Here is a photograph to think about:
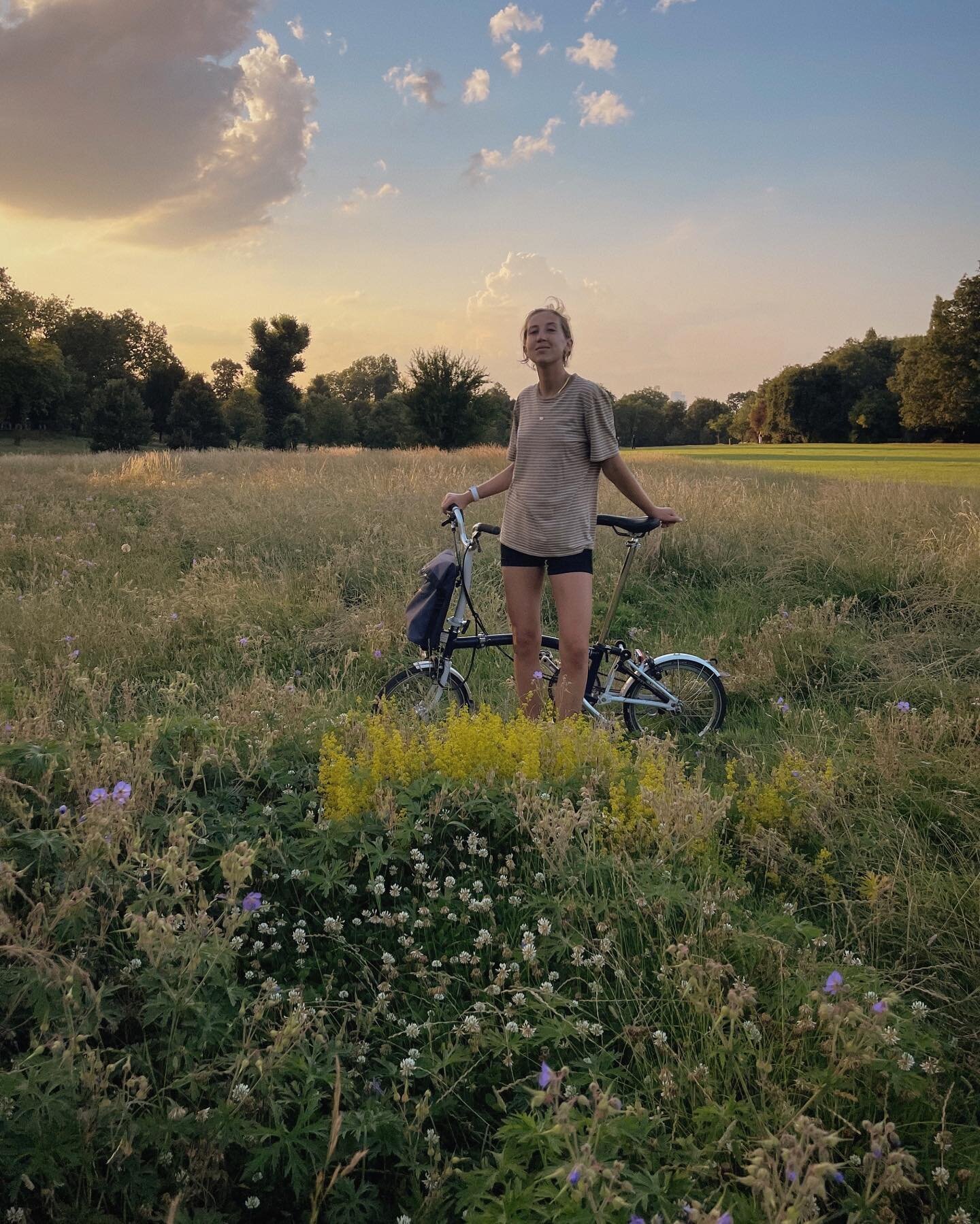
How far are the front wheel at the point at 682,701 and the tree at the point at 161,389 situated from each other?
2712 inches

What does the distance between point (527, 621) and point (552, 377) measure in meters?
1.35

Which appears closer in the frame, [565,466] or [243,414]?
[565,466]

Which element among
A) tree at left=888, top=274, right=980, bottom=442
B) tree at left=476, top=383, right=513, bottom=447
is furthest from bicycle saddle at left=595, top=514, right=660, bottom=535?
tree at left=888, top=274, right=980, bottom=442

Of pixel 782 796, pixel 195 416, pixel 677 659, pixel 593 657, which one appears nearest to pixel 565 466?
pixel 593 657

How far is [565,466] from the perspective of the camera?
3.96 meters

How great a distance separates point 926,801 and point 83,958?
3.57m

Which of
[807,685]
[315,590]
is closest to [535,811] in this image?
[807,685]

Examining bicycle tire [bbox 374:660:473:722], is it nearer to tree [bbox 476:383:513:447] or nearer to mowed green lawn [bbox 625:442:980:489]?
mowed green lawn [bbox 625:442:980:489]

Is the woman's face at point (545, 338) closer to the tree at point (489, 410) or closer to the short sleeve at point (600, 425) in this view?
the short sleeve at point (600, 425)

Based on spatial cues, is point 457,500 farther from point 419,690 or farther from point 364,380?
point 364,380

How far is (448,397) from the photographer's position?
4044 centimetres

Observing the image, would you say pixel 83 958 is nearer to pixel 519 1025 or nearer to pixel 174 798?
pixel 174 798

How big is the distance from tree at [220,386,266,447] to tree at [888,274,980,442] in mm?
51481

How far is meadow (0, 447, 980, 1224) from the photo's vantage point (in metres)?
1.56
